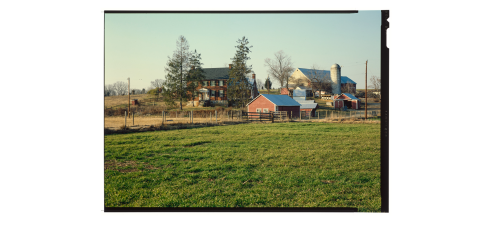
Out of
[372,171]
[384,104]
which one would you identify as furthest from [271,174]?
[384,104]

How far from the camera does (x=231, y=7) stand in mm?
4566

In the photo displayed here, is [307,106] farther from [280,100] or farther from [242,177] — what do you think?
[242,177]

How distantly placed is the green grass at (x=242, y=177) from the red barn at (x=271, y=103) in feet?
54.9

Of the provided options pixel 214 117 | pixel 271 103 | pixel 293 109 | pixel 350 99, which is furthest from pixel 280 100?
pixel 350 99

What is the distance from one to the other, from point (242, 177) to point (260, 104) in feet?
69.1

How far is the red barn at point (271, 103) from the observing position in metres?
26.2

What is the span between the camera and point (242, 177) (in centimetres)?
605

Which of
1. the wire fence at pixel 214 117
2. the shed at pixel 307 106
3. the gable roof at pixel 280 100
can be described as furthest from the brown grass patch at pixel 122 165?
the gable roof at pixel 280 100

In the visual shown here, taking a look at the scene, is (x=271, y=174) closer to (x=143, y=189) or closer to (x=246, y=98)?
(x=143, y=189)

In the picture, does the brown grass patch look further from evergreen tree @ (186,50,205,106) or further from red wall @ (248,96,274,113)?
red wall @ (248,96,274,113)

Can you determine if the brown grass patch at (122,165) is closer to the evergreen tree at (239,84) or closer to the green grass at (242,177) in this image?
the green grass at (242,177)

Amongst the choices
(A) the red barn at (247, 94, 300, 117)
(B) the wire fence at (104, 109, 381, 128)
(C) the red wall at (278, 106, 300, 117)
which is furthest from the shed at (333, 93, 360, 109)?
(C) the red wall at (278, 106, 300, 117)

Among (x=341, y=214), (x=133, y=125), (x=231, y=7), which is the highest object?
(x=231, y=7)

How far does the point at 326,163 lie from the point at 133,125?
8.95 metres
